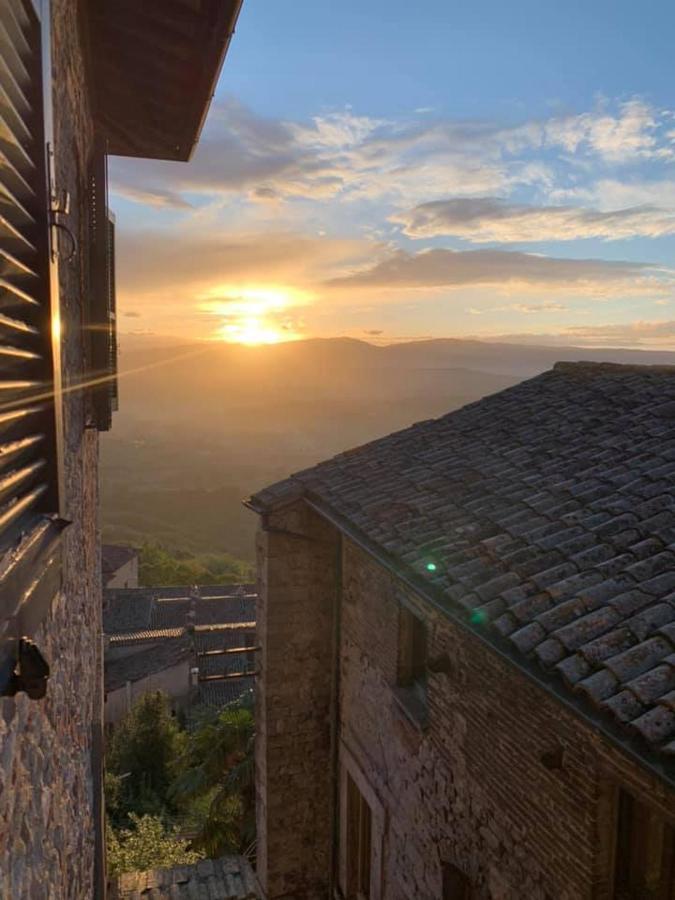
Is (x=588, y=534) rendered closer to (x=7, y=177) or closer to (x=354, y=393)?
(x=7, y=177)

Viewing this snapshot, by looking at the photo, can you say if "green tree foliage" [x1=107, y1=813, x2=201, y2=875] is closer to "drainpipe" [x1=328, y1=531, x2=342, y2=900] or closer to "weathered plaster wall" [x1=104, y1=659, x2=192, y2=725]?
"drainpipe" [x1=328, y1=531, x2=342, y2=900]

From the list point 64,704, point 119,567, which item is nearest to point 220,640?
point 119,567

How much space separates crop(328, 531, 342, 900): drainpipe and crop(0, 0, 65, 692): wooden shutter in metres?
5.62

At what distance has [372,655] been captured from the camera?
6.93m

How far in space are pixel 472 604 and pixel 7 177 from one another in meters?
3.22

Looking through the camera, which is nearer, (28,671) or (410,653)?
(28,671)

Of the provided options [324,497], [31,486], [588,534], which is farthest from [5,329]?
[324,497]

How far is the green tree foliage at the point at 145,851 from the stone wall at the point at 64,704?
1023 cm

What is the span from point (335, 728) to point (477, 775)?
3633 mm

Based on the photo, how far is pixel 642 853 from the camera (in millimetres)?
3688

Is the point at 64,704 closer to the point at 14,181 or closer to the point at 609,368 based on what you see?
the point at 14,181

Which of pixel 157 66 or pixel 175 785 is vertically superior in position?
pixel 157 66

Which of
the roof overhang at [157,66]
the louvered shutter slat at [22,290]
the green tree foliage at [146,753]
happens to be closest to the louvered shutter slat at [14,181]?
the louvered shutter slat at [22,290]

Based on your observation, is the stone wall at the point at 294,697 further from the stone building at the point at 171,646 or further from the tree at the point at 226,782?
the stone building at the point at 171,646
